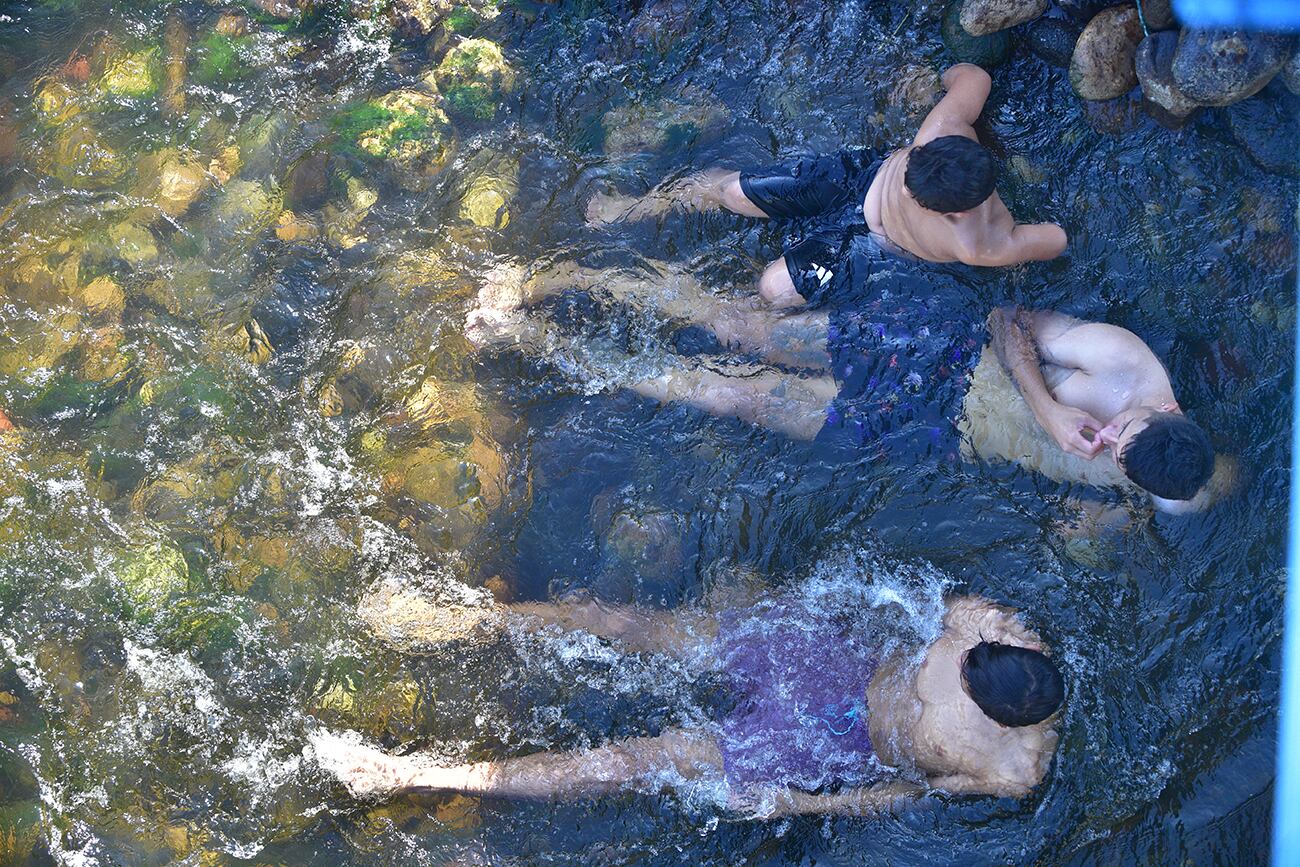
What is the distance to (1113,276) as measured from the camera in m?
4.84

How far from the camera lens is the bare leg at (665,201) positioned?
206 inches

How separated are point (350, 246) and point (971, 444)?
3.95m

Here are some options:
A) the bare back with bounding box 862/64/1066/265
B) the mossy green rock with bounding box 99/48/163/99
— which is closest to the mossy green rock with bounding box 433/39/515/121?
the mossy green rock with bounding box 99/48/163/99

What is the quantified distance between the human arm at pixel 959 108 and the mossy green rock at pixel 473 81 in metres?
2.91

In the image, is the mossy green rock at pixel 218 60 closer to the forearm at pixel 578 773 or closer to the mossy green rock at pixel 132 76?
the mossy green rock at pixel 132 76

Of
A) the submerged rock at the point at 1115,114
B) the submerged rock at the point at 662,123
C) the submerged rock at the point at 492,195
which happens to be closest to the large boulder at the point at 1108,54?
the submerged rock at the point at 1115,114

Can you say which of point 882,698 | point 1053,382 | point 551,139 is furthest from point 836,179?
point 882,698

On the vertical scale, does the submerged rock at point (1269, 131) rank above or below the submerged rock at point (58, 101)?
below

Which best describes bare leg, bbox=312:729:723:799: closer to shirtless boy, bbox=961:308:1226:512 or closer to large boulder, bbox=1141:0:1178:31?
shirtless boy, bbox=961:308:1226:512

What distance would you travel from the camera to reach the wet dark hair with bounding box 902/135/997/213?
3.73 m

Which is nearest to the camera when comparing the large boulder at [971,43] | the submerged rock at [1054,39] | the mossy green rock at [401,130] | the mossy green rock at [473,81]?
the submerged rock at [1054,39]

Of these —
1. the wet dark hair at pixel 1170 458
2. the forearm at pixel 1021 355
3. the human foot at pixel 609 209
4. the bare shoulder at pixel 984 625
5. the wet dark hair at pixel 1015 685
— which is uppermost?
the human foot at pixel 609 209

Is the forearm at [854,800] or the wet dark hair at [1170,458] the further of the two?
the forearm at [854,800]

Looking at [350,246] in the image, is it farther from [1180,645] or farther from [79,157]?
[1180,645]
